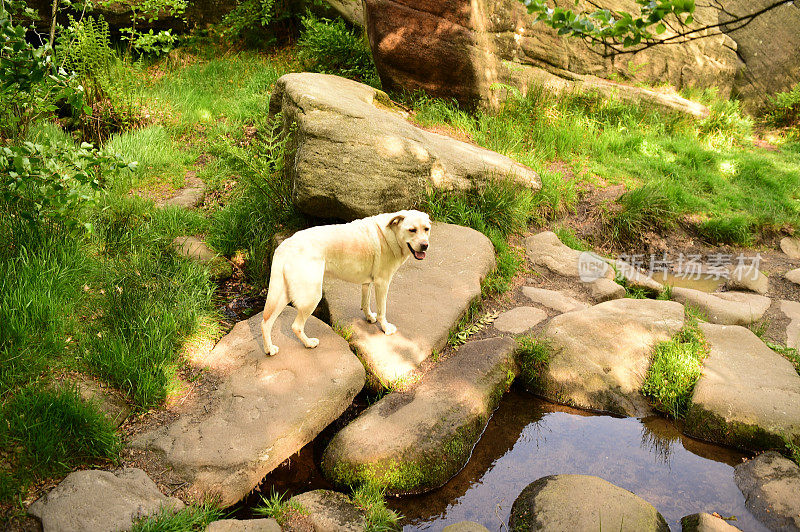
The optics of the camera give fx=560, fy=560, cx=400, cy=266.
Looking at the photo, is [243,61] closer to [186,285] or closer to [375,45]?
[375,45]

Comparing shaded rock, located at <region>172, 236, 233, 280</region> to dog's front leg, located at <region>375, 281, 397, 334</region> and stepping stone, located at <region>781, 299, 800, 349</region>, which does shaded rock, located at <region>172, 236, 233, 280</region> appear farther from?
stepping stone, located at <region>781, 299, 800, 349</region>

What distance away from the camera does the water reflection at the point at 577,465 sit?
3.76m

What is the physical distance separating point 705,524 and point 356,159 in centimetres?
422

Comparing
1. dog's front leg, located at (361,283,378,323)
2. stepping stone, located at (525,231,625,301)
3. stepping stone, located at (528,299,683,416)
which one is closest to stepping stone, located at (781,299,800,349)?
stepping stone, located at (528,299,683,416)

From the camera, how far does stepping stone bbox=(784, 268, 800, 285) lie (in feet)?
22.8

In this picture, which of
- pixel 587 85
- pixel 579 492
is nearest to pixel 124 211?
pixel 579 492

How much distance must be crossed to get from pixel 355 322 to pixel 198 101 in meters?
6.38

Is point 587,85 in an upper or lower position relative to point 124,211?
upper

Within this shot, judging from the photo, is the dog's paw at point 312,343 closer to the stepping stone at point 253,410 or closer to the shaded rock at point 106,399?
the stepping stone at point 253,410

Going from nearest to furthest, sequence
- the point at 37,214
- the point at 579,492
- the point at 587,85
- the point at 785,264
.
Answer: the point at 579,492 < the point at 37,214 < the point at 785,264 < the point at 587,85

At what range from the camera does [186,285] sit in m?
5.40

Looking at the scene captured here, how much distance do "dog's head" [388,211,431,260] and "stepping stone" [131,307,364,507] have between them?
107 centimetres

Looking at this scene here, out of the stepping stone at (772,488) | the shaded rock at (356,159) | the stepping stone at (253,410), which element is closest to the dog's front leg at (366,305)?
the stepping stone at (253,410)
